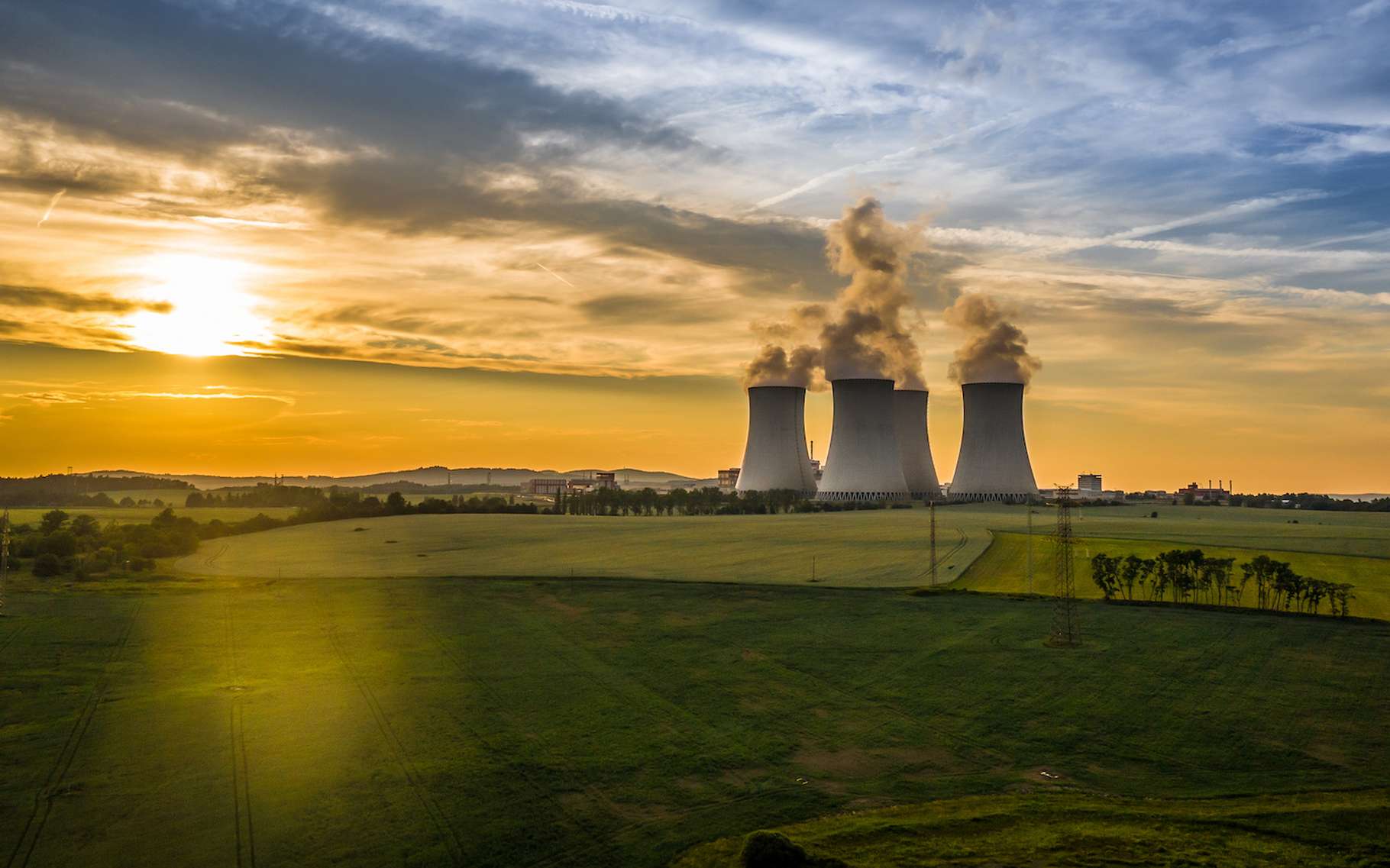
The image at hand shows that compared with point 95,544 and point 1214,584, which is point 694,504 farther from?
point 1214,584

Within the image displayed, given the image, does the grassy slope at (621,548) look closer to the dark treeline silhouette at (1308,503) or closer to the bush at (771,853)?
the bush at (771,853)

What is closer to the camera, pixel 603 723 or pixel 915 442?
pixel 603 723

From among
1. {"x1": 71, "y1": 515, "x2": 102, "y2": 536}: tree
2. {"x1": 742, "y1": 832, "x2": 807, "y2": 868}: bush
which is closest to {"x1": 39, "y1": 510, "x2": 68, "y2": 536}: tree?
{"x1": 71, "y1": 515, "x2": 102, "y2": 536}: tree

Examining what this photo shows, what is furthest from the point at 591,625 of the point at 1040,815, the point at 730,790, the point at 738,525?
the point at 738,525

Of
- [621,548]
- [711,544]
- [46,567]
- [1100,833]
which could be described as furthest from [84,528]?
[1100,833]

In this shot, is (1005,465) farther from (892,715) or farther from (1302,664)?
(892,715)

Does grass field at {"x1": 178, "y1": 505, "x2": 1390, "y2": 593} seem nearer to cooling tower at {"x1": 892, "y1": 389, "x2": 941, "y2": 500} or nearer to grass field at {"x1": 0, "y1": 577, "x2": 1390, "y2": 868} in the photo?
cooling tower at {"x1": 892, "y1": 389, "x2": 941, "y2": 500}

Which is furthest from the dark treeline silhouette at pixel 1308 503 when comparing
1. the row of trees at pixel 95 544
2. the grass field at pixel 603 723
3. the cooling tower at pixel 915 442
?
the row of trees at pixel 95 544
